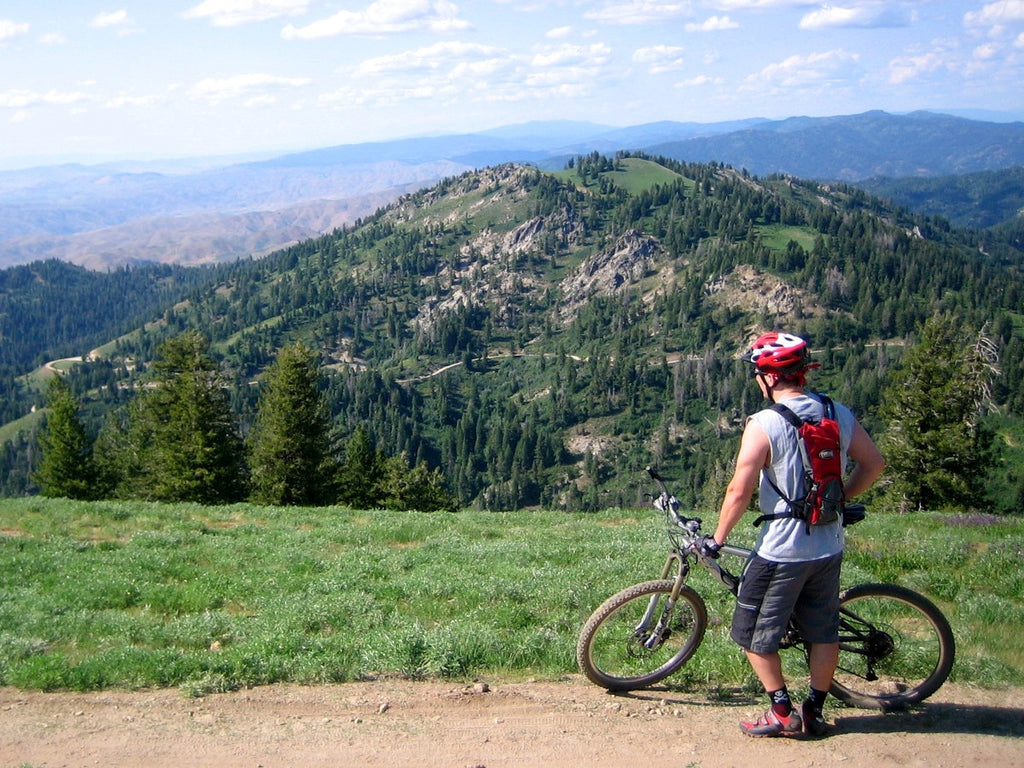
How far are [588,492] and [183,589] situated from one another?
7276 inches

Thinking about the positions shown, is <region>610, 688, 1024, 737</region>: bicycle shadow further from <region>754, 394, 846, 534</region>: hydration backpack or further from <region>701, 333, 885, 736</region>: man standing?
<region>754, 394, 846, 534</region>: hydration backpack

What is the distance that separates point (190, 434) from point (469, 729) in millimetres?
40305

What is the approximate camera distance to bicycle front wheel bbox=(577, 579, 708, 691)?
8.59 metres

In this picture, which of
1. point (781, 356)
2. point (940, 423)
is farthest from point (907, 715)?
point (940, 423)

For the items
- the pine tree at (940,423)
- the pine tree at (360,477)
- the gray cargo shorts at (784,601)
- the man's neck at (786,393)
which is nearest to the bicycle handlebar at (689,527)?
the gray cargo shorts at (784,601)

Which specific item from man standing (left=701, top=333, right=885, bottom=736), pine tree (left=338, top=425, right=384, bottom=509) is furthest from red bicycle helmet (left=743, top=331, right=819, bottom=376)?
pine tree (left=338, top=425, right=384, bottom=509)

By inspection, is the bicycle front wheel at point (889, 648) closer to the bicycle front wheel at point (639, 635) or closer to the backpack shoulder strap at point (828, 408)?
the bicycle front wheel at point (639, 635)

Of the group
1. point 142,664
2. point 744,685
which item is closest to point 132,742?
point 142,664

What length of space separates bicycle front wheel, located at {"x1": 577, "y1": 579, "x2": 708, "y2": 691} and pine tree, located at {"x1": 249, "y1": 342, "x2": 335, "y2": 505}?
120ft

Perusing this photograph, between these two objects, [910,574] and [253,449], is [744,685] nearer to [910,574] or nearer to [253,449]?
[910,574]

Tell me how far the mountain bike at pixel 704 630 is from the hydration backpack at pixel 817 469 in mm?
1307

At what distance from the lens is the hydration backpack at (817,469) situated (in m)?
7.00

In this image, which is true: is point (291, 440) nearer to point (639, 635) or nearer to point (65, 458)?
point (65, 458)

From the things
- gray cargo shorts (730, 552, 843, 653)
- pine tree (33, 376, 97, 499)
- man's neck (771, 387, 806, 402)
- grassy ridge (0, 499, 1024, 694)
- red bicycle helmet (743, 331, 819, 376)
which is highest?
red bicycle helmet (743, 331, 819, 376)
